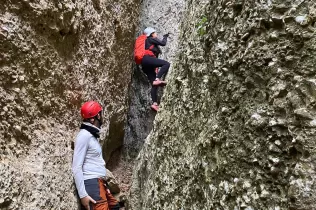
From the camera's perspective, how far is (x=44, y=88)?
134 inches

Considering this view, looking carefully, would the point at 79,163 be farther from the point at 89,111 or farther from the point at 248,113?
the point at 248,113

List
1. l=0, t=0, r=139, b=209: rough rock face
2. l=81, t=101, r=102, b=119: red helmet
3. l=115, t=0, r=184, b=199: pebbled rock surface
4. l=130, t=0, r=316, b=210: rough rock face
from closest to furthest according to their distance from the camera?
1. l=130, t=0, r=316, b=210: rough rock face
2. l=0, t=0, r=139, b=209: rough rock face
3. l=81, t=101, r=102, b=119: red helmet
4. l=115, t=0, r=184, b=199: pebbled rock surface

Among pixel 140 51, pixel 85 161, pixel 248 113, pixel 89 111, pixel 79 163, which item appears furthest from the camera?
pixel 140 51

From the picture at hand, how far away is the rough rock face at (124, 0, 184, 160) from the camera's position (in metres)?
6.93

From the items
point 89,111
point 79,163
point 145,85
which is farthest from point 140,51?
point 79,163

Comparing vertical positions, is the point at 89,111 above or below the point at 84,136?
above

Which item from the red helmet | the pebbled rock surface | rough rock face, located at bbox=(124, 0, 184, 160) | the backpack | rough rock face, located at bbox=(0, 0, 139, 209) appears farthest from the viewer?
rough rock face, located at bbox=(124, 0, 184, 160)

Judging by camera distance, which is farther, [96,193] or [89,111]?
[89,111]

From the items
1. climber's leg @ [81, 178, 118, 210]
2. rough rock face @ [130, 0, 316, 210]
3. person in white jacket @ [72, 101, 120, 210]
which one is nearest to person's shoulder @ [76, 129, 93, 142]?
person in white jacket @ [72, 101, 120, 210]

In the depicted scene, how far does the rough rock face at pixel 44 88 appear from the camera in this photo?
9.05 ft

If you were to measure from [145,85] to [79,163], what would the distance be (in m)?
3.93

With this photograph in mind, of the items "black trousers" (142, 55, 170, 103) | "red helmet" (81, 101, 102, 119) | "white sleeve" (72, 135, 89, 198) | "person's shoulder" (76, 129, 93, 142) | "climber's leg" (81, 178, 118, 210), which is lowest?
"climber's leg" (81, 178, 118, 210)

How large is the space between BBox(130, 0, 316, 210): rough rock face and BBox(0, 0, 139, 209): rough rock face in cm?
123

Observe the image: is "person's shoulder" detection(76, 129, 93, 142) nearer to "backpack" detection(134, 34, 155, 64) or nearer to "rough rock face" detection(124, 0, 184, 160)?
"backpack" detection(134, 34, 155, 64)
